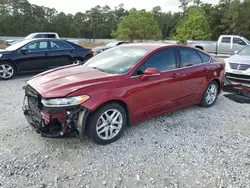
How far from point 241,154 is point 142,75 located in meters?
1.83

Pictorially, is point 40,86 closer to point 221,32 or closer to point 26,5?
point 221,32

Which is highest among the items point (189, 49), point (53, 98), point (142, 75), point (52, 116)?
point (189, 49)

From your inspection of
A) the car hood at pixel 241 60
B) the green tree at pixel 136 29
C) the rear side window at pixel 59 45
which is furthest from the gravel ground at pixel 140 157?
the green tree at pixel 136 29

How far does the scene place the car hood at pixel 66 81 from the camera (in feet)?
9.18

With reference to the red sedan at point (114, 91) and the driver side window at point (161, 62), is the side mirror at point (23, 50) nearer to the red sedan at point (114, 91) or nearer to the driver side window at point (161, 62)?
the red sedan at point (114, 91)

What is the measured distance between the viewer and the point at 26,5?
61438 mm

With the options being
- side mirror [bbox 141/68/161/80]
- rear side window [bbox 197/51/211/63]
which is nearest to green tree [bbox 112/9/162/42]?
rear side window [bbox 197/51/211/63]

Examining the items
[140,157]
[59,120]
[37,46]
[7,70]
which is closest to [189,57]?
[140,157]

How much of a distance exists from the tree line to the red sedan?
2804 cm

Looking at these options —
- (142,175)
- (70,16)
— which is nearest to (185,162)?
(142,175)

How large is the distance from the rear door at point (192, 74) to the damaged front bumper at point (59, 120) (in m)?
2.08

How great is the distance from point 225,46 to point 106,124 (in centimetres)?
1509

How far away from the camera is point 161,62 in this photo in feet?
12.0

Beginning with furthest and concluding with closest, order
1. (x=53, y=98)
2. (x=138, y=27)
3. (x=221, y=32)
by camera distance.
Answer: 1. (x=221, y=32)
2. (x=138, y=27)
3. (x=53, y=98)
